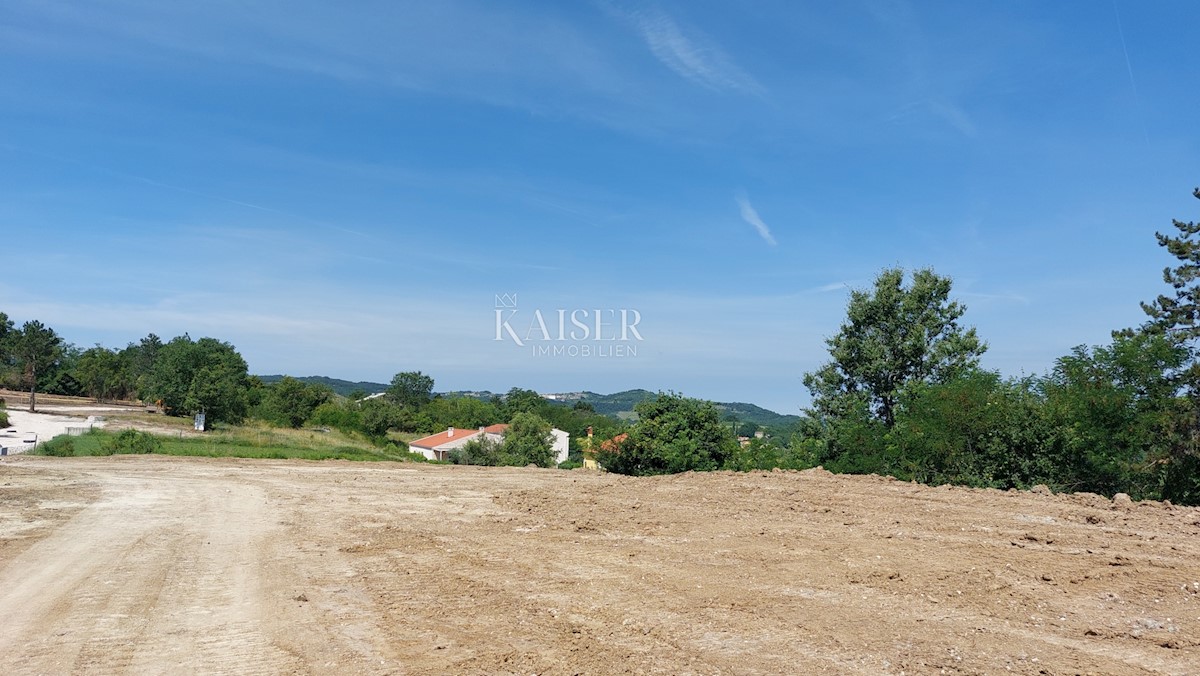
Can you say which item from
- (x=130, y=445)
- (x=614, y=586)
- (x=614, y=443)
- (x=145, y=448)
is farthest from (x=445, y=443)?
(x=614, y=586)

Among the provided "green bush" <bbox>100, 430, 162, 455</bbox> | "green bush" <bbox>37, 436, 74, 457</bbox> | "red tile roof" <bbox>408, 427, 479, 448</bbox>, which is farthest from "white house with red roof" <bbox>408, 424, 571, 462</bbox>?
"green bush" <bbox>37, 436, 74, 457</bbox>

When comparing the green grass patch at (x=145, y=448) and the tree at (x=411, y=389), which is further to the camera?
the tree at (x=411, y=389)

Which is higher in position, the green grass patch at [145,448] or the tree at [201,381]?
the tree at [201,381]

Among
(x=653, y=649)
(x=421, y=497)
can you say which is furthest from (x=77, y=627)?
(x=421, y=497)

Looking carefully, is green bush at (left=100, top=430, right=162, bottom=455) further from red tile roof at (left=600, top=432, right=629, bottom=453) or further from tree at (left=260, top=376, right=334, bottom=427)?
tree at (left=260, top=376, right=334, bottom=427)

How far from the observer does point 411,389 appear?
135m

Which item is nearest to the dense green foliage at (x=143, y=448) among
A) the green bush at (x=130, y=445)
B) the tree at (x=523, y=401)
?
the green bush at (x=130, y=445)

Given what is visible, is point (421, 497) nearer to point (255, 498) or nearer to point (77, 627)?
point (255, 498)

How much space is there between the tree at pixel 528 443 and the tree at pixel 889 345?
1032 inches

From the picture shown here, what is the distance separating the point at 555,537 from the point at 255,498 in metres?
8.48

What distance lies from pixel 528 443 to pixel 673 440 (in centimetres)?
3580

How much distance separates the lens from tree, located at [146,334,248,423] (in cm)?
5612

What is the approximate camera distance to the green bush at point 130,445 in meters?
31.0

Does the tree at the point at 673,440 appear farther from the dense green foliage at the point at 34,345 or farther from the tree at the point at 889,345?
the dense green foliage at the point at 34,345
